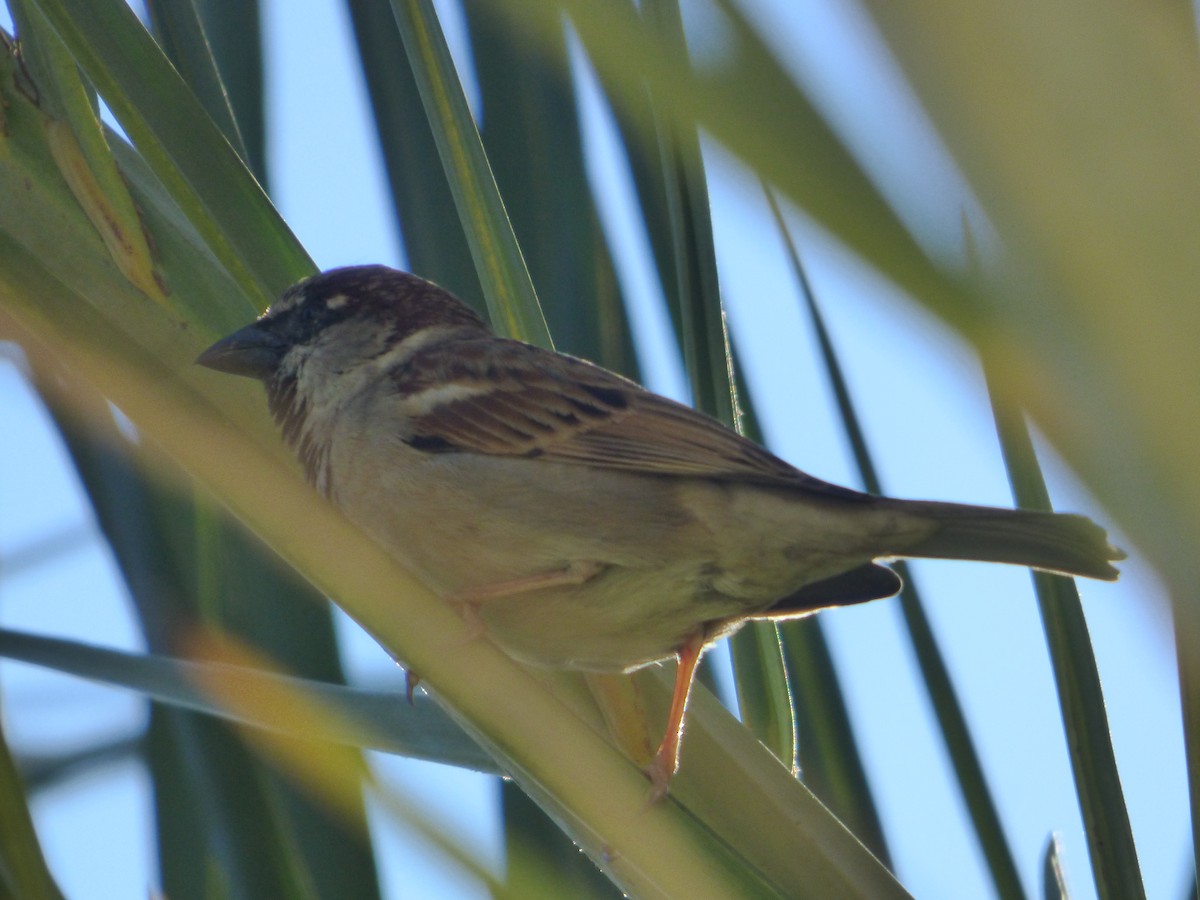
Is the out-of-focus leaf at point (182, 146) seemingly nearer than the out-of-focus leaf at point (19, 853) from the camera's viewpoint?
No

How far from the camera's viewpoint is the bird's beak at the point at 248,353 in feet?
4.89

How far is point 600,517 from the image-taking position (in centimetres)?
240

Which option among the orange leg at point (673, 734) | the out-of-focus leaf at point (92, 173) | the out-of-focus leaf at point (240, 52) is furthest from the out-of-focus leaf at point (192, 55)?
the orange leg at point (673, 734)

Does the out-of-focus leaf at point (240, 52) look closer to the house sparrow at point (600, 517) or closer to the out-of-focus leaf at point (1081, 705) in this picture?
the house sparrow at point (600, 517)

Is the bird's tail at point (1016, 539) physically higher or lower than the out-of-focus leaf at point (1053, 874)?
higher

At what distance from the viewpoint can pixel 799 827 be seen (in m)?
1.30

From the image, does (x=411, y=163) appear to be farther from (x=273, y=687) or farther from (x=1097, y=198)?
(x=1097, y=198)

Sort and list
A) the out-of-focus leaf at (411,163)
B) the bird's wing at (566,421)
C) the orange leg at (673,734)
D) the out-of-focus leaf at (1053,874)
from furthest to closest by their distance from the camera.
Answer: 1. the bird's wing at (566,421)
2. the out-of-focus leaf at (411,163)
3. the out-of-focus leaf at (1053,874)
4. the orange leg at (673,734)

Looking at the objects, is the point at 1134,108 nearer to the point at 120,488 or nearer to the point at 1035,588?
the point at 1035,588

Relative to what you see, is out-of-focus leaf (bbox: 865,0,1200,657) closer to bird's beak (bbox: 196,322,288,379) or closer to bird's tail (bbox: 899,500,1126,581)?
bird's beak (bbox: 196,322,288,379)

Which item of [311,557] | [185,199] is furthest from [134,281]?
[311,557]

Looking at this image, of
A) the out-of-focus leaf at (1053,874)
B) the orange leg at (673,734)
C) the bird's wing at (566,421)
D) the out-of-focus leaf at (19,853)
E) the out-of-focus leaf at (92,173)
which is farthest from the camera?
the bird's wing at (566,421)

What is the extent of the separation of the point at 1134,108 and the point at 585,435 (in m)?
2.31

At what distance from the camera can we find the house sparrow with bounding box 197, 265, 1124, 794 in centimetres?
231
